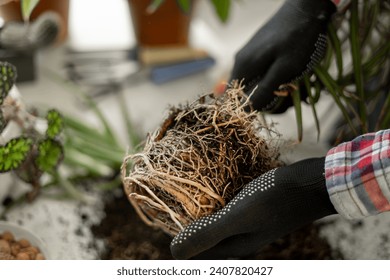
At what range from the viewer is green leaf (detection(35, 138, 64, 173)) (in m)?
0.81

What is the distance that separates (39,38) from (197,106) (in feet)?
2.28

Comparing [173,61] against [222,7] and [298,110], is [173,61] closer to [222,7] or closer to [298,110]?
[222,7]

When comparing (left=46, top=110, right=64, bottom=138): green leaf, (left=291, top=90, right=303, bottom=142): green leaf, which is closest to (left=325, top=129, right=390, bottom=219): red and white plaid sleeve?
(left=291, top=90, right=303, bottom=142): green leaf

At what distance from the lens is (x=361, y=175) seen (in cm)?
62

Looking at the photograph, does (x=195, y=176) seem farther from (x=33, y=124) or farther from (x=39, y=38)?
(x=39, y=38)

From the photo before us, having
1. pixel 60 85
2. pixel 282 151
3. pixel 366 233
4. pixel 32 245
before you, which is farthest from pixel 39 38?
pixel 366 233

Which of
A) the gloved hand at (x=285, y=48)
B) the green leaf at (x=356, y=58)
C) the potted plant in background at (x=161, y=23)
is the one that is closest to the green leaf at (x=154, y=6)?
the potted plant in background at (x=161, y=23)

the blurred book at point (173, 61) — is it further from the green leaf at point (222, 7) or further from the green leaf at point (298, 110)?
the green leaf at point (298, 110)

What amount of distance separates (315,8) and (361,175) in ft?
0.90

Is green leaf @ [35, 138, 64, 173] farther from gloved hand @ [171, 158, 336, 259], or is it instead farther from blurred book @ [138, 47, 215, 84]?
blurred book @ [138, 47, 215, 84]

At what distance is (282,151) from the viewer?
30.8 inches

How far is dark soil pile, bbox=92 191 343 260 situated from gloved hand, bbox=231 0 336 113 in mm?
229

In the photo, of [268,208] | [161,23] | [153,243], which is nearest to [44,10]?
[161,23]
